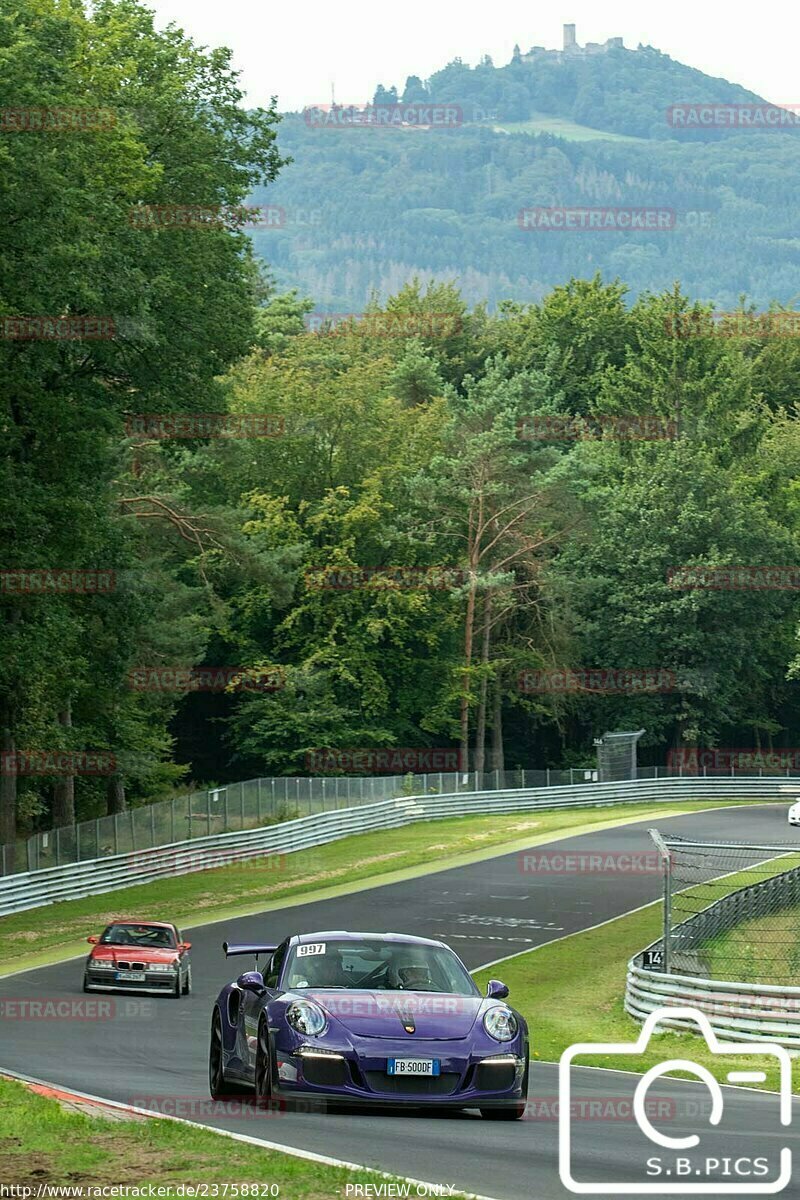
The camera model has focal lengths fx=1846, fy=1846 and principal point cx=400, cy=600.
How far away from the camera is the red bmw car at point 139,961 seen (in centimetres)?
2725

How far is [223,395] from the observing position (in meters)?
43.8

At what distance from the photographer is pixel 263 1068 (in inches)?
485

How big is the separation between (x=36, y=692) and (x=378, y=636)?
27.8 m

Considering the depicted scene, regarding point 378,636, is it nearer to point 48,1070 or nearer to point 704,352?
point 704,352

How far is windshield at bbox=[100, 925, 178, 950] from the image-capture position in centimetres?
2789
